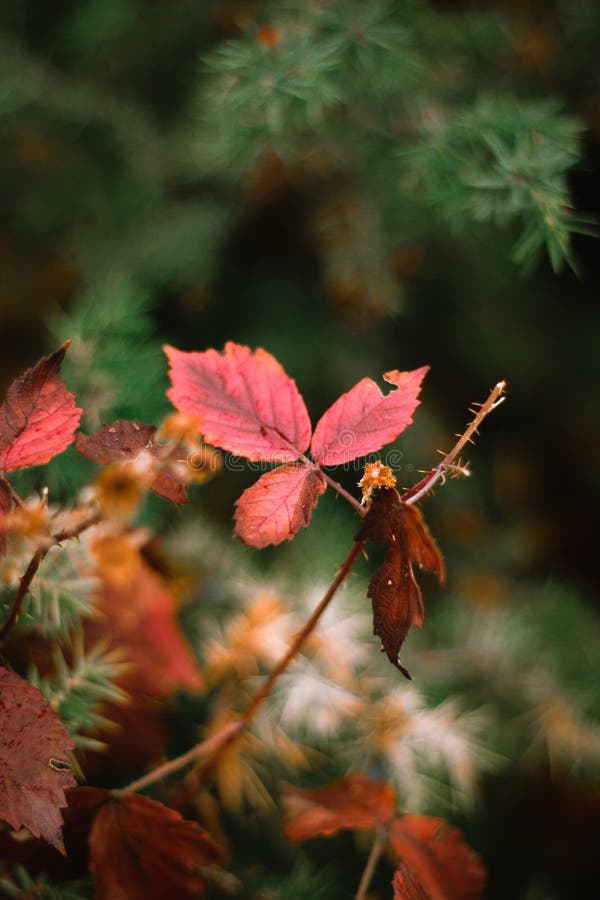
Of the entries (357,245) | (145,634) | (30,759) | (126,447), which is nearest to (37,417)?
(126,447)

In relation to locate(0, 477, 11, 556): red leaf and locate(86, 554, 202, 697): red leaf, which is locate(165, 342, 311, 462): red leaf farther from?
locate(86, 554, 202, 697): red leaf

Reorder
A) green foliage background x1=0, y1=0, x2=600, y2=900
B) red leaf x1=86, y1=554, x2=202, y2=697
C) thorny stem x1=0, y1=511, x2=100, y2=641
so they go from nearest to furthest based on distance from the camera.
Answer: thorny stem x1=0, y1=511, x2=100, y2=641
red leaf x1=86, y1=554, x2=202, y2=697
green foliage background x1=0, y1=0, x2=600, y2=900

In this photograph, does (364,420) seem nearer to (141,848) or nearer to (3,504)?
(3,504)

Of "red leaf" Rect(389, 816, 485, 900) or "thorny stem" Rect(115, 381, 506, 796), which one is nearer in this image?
"thorny stem" Rect(115, 381, 506, 796)

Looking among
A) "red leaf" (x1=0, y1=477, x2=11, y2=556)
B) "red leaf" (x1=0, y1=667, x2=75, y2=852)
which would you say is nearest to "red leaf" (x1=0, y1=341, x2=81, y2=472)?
"red leaf" (x1=0, y1=477, x2=11, y2=556)

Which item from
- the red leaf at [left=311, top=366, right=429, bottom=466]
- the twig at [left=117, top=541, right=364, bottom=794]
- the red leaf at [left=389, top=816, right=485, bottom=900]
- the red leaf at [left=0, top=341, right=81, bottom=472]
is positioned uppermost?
the red leaf at [left=0, top=341, right=81, bottom=472]

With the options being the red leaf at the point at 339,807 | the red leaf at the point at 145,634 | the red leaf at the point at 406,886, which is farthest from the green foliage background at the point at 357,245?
the red leaf at the point at 406,886

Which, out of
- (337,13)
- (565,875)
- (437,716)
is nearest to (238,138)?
(337,13)
